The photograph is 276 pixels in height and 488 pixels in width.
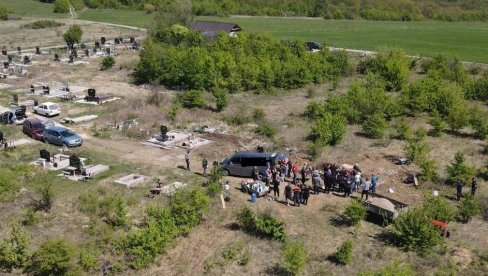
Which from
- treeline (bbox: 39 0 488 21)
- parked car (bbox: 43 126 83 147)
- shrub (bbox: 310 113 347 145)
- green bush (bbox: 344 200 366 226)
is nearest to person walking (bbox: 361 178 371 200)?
green bush (bbox: 344 200 366 226)

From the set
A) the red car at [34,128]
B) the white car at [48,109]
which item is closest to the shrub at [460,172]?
the red car at [34,128]

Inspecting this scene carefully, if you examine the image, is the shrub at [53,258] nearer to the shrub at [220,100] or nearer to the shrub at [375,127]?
the shrub at [375,127]

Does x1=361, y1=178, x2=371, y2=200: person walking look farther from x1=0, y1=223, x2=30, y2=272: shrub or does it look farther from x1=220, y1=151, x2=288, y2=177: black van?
x1=0, y1=223, x2=30, y2=272: shrub

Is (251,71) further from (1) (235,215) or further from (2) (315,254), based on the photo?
(2) (315,254)

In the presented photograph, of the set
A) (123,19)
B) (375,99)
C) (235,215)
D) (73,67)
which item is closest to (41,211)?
(235,215)

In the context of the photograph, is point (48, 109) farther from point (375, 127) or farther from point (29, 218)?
point (375, 127)

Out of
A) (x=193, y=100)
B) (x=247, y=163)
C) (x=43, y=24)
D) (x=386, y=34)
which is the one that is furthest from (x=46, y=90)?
(x=386, y=34)

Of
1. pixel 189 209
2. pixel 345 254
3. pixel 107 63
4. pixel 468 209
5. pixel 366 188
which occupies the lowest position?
pixel 345 254
